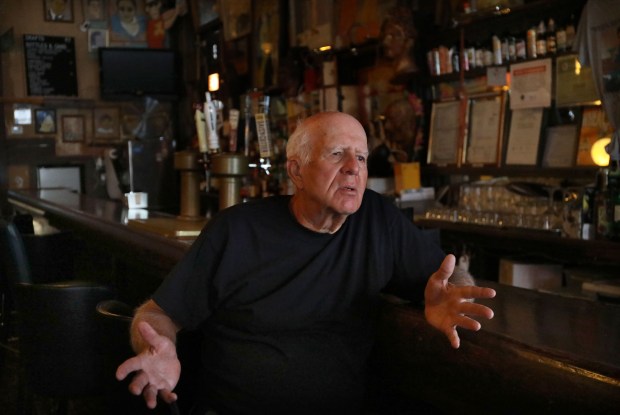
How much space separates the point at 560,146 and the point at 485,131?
0.54 m

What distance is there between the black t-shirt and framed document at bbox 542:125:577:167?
2.23m

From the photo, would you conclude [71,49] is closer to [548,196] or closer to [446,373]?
[548,196]

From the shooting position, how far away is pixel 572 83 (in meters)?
3.74

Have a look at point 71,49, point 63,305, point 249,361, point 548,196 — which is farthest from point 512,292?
point 71,49

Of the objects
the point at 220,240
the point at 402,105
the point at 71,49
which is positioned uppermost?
the point at 71,49

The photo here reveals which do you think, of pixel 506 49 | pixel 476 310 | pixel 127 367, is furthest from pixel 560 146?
pixel 127 367

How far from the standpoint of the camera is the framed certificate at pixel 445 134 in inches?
178

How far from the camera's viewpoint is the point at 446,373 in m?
1.56

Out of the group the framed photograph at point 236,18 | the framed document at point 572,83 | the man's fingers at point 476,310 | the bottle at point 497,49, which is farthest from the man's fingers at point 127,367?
the framed photograph at point 236,18

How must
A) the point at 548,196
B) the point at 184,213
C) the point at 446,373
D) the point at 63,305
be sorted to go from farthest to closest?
the point at 548,196, the point at 184,213, the point at 63,305, the point at 446,373

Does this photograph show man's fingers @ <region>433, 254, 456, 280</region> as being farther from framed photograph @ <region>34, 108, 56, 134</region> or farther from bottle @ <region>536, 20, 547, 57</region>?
framed photograph @ <region>34, 108, 56, 134</region>

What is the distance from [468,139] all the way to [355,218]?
268cm

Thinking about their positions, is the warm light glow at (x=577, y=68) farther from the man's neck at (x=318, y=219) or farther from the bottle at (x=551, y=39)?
the man's neck at (x=318, y=219)

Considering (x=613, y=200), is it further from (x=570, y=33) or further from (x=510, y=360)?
(x=510, y=360)
